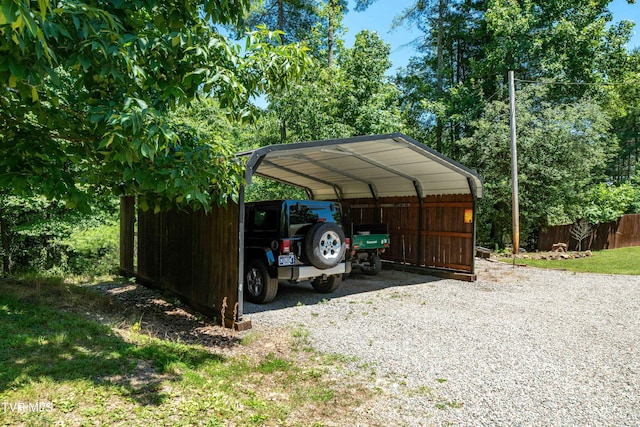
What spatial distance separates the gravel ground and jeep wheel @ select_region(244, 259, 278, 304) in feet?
0.71

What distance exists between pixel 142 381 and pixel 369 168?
8.08 meters

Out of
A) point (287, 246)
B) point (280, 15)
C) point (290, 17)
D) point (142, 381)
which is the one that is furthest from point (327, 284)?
point (290, 17)

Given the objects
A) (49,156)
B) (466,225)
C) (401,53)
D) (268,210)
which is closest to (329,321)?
(268,210)

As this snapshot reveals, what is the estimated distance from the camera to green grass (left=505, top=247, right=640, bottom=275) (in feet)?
41.4

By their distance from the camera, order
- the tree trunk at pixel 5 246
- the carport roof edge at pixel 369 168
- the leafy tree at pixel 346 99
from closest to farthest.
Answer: the carport roof edge at pixel 369 168, the tree trunk at pixel 5 246, the leafy tree at pixel 346 99

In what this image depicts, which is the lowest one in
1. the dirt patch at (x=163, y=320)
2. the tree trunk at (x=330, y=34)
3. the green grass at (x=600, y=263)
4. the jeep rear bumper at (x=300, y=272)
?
the dirt patch at (x=163, y=320)

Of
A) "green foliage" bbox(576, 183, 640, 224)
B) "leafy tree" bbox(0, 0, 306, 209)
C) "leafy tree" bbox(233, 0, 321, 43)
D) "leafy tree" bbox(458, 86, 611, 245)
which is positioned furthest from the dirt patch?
"green foliage" bbox(576, 183, 640, 224)

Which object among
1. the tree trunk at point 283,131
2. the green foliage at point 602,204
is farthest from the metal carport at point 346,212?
the green foliage at point 602,204

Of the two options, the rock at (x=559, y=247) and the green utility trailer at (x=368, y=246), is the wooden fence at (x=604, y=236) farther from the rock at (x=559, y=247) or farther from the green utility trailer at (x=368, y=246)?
the green utility trailer at (x=368, y=246)

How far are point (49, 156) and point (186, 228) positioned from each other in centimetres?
364

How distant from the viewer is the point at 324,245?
747 centimetres

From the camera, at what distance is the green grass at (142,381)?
313cm

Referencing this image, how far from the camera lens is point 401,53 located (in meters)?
27.8

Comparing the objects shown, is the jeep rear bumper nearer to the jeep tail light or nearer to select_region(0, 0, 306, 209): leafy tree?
the jeep tail light
